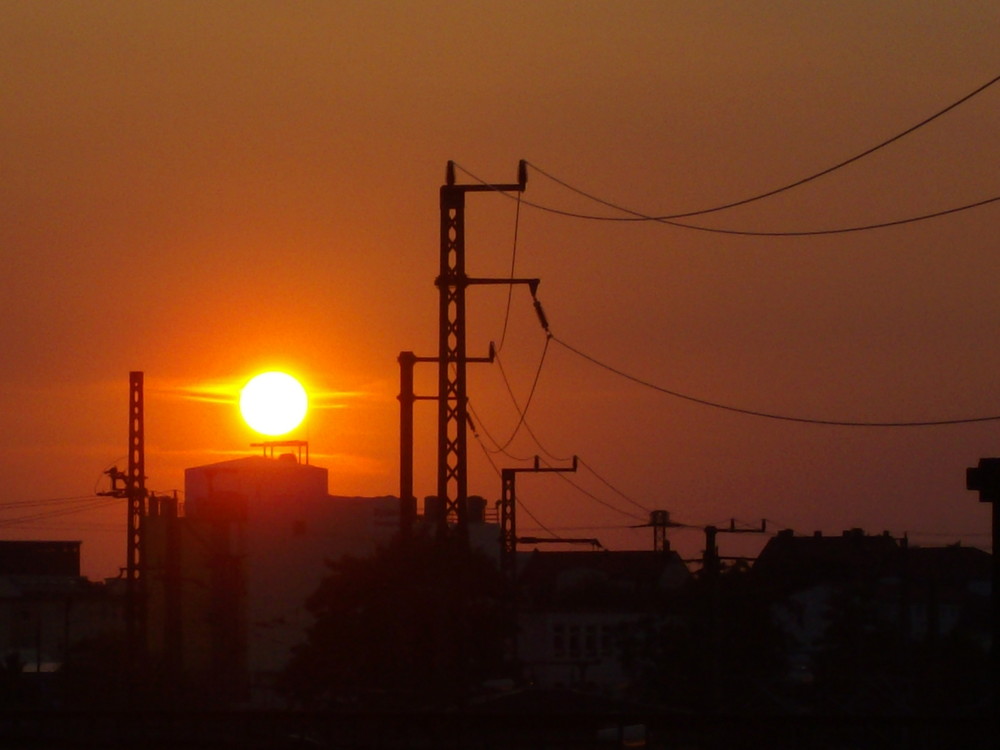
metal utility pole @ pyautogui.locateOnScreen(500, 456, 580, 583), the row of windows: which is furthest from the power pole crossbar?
the row of windows

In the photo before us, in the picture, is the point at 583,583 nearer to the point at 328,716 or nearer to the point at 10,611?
the point at 10,611

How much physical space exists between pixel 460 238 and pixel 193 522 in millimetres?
47568

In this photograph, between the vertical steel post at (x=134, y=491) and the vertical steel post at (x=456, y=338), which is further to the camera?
the vertical steel post at (x=134, y=491)

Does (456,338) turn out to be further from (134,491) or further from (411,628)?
(134,491)

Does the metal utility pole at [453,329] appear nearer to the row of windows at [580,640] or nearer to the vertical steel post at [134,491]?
the vertical steel post at [134,491]

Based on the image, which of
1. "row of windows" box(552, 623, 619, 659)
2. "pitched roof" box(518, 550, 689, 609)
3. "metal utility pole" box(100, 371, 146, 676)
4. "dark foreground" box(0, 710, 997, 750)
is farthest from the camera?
"pitched roof" box(518, 550, 689, 609)

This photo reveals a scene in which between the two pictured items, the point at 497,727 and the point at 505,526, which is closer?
the point at 497,727

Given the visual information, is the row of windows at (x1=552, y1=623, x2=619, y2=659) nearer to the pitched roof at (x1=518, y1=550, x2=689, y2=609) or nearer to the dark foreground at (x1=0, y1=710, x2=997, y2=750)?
the pitched roof at (x1=518, y1=550, x2=689, y2=609)

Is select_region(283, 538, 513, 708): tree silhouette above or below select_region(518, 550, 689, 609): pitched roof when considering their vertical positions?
above

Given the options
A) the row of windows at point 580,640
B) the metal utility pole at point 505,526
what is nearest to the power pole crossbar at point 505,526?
the metal utility pole at point 505,526

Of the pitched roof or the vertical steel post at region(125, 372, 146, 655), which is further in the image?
the pitched roof

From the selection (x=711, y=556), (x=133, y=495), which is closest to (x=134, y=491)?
(x=133, y=495)

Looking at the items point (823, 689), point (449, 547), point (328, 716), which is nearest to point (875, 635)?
point (823, 689)

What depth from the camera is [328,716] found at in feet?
46.2
